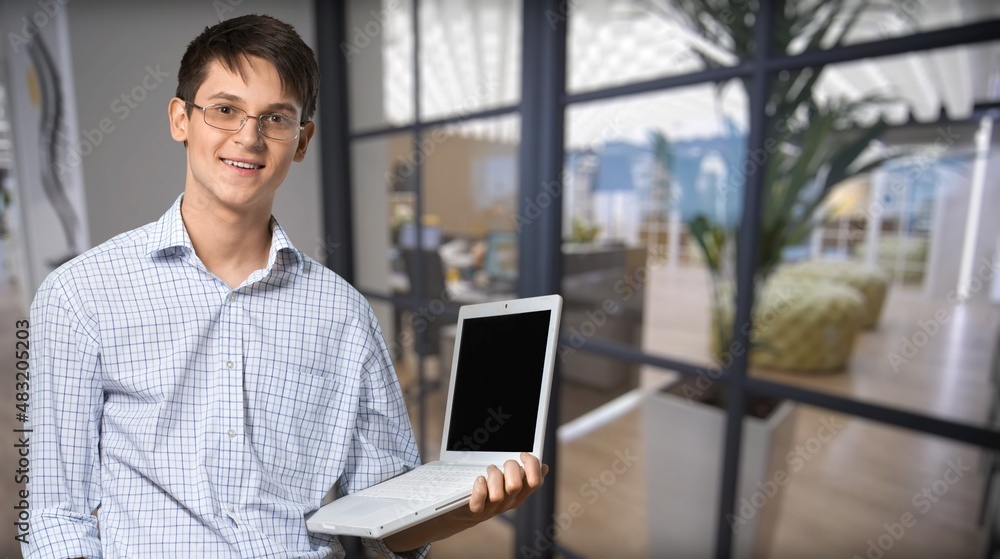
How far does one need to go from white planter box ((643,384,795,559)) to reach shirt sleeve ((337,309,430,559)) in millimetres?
1232

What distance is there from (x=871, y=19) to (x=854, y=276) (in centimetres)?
58

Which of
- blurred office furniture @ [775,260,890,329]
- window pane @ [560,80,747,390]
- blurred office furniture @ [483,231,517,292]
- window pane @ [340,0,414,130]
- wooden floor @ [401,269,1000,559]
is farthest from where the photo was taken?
blurred office furniture @ [483,231,517,292]

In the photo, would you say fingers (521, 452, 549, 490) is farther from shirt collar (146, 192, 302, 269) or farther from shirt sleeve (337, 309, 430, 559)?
shirt collar (146, 192, 302, 269)

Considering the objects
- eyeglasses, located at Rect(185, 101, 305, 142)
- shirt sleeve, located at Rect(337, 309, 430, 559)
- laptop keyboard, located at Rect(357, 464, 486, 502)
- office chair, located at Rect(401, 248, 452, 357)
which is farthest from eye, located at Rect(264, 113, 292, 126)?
office chair, located at Rect(401, 248, 452, 357)

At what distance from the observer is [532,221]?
166cm

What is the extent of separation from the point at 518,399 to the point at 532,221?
1.24 m

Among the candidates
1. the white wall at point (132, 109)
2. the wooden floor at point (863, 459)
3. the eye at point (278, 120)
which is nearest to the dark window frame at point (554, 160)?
the wooden floor at point (863, 459)

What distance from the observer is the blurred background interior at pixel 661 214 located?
1.68 feet

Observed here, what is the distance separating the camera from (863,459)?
1.41 meters

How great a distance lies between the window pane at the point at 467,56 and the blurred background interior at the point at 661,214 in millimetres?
11

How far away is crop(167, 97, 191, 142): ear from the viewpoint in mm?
371

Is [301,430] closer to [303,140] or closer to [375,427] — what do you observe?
[375,427]

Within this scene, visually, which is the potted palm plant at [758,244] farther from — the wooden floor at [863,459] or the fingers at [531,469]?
the fingers at [531,469]

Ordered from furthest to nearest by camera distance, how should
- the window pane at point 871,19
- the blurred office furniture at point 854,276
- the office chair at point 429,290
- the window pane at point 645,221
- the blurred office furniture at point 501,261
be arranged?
the office chair at point 429,290
the blurred office furniture at point 501,261
the window pane at point 645,221
the blurred office furniture at point 854,276
the window pane at point 871,19
